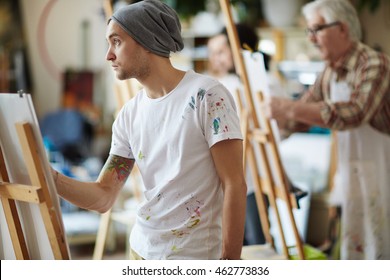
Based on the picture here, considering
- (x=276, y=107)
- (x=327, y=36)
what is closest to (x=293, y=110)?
(x=276, y=107)

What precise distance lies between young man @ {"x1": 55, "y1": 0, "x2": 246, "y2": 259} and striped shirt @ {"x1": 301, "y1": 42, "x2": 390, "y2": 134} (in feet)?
2.64

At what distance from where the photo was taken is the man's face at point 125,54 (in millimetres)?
1486

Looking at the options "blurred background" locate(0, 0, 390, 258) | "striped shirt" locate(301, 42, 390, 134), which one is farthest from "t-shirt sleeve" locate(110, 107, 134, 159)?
"blurred background" locate(0, 0, 390, 258)

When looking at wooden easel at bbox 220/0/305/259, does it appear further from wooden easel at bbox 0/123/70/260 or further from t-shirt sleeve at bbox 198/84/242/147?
wooden easel at bbox 0/123/70/260

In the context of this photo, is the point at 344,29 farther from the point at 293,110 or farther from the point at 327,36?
the point at 293,110

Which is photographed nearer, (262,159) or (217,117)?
(217,117)

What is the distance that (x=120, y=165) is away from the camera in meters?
1.64

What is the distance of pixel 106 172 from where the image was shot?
163 cm

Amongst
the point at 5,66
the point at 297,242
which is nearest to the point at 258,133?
the point at 297,242

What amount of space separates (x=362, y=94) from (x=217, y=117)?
930 mm

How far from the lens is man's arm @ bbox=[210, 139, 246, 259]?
1.45 meters

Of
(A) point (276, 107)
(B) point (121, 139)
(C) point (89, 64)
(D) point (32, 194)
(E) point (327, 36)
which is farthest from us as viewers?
(C) point (89, 64)

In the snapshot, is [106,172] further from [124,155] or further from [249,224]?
[249,224]

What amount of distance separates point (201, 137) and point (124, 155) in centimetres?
25
